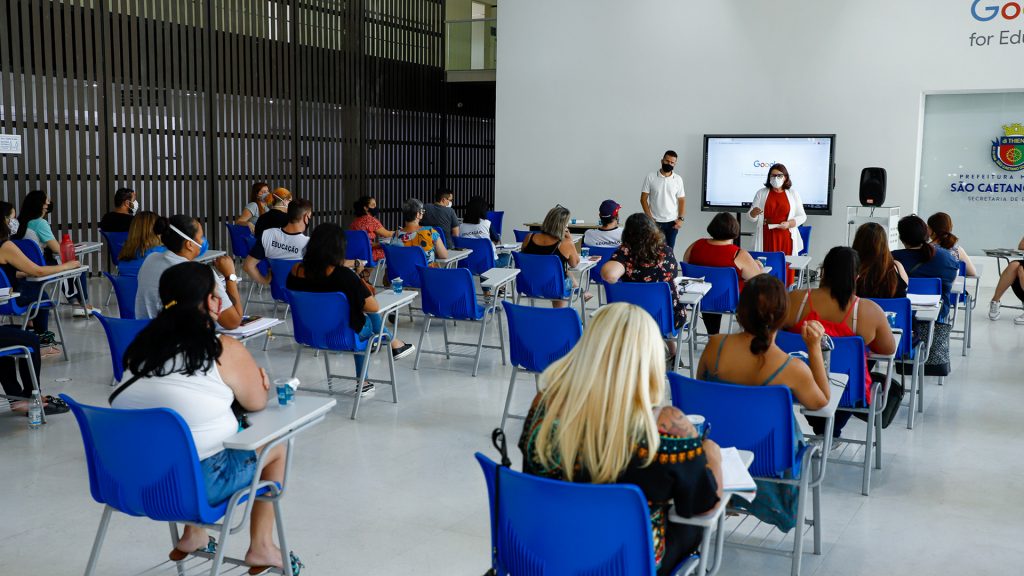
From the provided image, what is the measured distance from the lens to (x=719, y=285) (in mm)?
7035

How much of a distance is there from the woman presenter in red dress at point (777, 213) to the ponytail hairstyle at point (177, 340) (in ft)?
28.7

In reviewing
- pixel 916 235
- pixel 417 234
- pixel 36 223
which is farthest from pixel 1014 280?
pixel 36 223

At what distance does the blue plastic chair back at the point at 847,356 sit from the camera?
4227 millimetres

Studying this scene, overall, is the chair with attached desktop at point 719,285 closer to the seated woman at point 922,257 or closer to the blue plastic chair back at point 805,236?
the seated woman at point 922,257

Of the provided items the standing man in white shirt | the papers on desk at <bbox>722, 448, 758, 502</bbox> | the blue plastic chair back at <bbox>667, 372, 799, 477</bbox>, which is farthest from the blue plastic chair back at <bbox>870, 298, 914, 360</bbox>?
the standing man in white shirt

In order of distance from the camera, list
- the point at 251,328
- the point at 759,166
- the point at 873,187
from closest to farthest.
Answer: the point at 251,328 < the point at 873,187 < the point at 759,166

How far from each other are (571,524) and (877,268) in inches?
154

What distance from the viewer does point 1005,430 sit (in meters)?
5.71

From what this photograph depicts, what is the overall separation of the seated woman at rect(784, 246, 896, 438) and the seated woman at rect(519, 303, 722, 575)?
7.73 ft

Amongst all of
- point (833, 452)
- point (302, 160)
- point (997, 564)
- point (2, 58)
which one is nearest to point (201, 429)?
point (997, 564)

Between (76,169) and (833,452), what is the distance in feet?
32.0

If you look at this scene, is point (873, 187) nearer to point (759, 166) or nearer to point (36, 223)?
point (759, 166)

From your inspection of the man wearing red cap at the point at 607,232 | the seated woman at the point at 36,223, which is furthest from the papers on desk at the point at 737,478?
the seated woman at the point at 36,223

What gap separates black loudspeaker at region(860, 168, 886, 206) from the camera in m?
11.8
